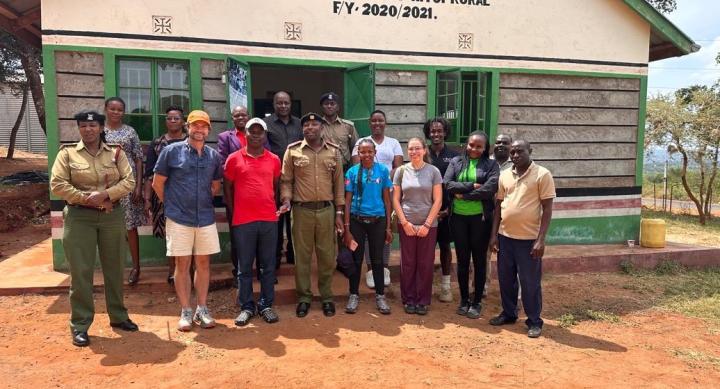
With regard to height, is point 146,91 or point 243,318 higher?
point 146,91

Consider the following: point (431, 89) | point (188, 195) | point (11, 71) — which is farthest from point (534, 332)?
point (11, 71)

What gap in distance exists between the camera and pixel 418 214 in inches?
183

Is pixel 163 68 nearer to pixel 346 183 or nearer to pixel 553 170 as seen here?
pixel 346 183

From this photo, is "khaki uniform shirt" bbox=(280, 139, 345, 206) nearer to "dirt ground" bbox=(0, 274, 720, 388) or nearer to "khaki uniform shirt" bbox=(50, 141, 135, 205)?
"dirt ground" bbox=(0, 274, 720, 388)

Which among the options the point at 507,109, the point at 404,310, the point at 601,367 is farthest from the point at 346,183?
the point at 507,109

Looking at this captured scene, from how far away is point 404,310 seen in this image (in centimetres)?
493

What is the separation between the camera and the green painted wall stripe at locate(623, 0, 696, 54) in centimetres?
736

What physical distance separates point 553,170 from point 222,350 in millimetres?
5586

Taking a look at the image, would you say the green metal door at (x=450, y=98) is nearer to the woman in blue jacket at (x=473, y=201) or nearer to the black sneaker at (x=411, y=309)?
the woman in blue jacket at (x=473, y=201)

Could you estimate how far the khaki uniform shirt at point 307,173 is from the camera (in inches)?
175

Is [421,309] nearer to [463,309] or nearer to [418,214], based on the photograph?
[463,309]

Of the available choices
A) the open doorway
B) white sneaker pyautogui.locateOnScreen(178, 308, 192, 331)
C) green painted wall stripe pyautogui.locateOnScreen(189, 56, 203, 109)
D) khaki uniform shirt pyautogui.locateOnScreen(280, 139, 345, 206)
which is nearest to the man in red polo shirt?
khaki uniform shirt pyautogui.locateOnScreen(280, 139, 345, 206)

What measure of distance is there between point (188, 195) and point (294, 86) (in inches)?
283

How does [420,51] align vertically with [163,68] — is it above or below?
above
